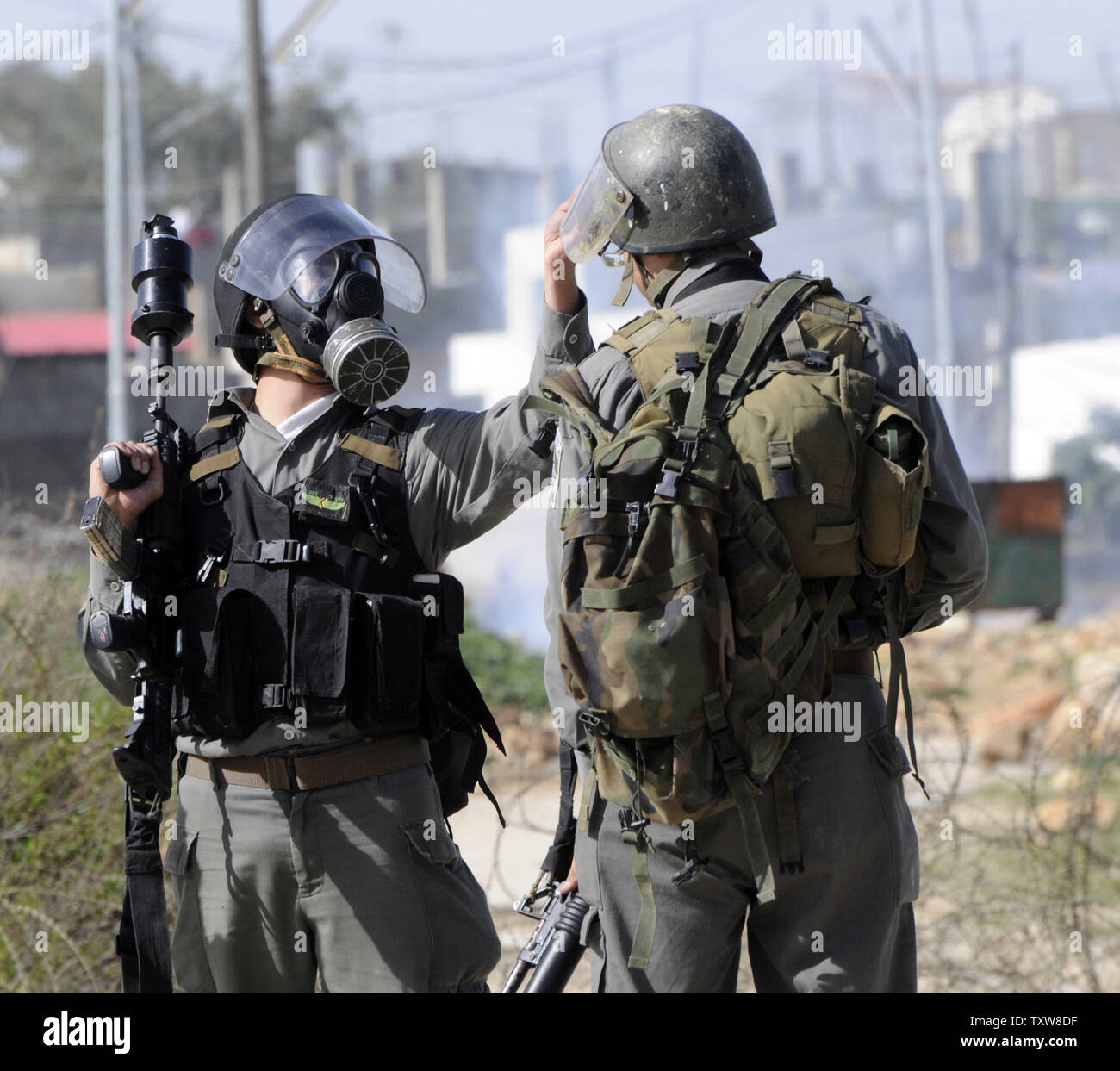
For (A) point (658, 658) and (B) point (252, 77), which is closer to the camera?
(A) point (658, 658)

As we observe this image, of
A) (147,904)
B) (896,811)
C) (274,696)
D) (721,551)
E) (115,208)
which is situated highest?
(115,208)

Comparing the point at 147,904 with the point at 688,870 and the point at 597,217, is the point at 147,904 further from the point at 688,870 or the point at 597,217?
the point at 597,217

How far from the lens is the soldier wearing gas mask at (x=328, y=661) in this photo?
263 cm

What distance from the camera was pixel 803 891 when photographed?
2.40 metres

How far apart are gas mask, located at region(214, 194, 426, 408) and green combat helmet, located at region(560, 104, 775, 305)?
1.43 ft

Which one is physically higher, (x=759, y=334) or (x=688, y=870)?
A: (x=759, y=334)

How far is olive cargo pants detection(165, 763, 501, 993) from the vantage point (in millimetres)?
2631

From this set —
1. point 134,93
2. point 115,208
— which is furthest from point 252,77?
point 134,93

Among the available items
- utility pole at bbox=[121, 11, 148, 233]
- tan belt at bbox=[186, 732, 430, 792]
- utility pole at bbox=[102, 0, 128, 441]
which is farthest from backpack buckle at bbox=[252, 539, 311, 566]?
utility pole at bbox=[121, 11, 148, 233]

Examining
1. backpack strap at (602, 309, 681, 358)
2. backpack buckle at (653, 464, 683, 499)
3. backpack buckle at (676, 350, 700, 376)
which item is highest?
backpack strap at (602, 309, 681, 358)

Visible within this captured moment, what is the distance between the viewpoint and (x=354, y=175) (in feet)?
83.7

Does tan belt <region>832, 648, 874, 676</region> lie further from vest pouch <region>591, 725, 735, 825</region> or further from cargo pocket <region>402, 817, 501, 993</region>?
cargo pocket <region>402, 817, 501, 993</region>

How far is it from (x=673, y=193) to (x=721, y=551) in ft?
2.38

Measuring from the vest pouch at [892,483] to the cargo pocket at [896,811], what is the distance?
1.12 feet
